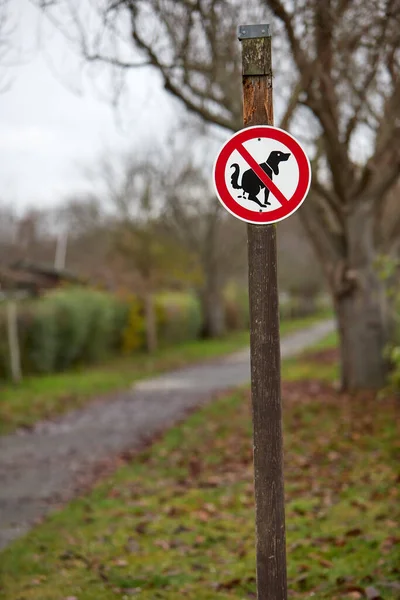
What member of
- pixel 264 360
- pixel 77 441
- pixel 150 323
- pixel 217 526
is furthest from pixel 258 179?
pixel 150 323

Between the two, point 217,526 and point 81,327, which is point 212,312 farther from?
point 217,526

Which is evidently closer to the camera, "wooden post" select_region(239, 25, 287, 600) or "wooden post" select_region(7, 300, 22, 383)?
"wooden post" select_region(239, 25, 287, 600)

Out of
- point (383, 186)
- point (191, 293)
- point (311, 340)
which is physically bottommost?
point (311, 340)

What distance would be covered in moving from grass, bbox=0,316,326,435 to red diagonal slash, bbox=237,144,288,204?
979 cm

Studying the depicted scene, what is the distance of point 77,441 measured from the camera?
38.2 feet

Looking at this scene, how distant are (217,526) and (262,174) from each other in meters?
4.03

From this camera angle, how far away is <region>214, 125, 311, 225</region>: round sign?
3.78 metres

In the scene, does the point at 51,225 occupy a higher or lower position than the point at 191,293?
higher

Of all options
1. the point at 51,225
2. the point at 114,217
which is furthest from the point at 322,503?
the point at 51,225

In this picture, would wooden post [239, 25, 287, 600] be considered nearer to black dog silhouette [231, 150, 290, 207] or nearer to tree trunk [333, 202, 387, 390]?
black dog silhouette [231, 150, 290, 207]

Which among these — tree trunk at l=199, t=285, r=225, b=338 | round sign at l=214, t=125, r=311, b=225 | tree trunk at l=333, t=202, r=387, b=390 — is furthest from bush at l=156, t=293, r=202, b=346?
round sign at l=214, t=125, r=311, b=225

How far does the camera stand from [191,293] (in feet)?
122

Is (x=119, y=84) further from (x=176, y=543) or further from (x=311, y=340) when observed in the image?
(x=311, y=340)

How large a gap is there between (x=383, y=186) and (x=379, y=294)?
2443mm
